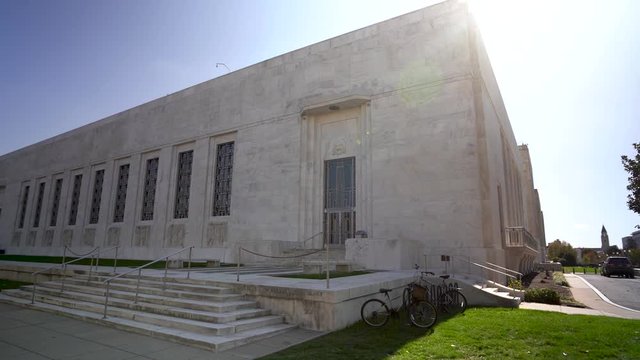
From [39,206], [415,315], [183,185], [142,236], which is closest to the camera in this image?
[415,315]

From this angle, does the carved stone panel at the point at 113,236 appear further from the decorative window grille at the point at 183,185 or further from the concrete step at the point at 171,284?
the concrete step at the point at 171,284

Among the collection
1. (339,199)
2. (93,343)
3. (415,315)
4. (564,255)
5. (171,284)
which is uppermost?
(339,199)

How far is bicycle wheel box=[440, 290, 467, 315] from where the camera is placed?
1028cm

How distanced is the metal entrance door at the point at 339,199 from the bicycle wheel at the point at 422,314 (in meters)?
10.5

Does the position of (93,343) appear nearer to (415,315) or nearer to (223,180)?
(415,315)

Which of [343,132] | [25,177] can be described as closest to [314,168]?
[343,132]

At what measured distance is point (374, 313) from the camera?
836cm

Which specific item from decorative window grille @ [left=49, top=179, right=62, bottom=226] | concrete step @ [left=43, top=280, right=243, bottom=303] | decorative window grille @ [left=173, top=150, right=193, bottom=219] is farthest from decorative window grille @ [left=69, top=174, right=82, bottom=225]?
concrete step @ [left=43, top=280, right=243, bottom=303]

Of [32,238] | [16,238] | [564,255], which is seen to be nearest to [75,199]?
[32,238]

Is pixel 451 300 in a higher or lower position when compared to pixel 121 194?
lower

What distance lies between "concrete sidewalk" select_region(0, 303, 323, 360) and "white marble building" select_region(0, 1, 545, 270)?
7.94 m

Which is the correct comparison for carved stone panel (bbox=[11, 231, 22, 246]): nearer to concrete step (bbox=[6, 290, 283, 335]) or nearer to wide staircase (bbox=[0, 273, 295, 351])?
A: wide staircase (bbox=[0, 273, 295, 351])

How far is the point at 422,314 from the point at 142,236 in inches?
924

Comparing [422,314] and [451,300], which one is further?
[451,300]
